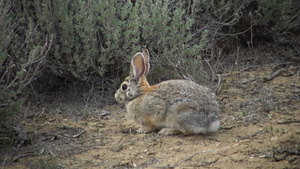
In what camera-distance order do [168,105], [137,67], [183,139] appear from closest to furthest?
[183,139], [168,105], [137,67]

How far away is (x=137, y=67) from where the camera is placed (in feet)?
17.2

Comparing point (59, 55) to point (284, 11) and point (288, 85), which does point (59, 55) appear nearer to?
point (288, 85)

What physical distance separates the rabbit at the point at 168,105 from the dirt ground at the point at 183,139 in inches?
6.7

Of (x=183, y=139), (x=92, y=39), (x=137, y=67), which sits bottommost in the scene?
(x=183, y=139)

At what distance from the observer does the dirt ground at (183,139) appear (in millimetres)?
3947

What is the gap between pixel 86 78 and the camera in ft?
20.1

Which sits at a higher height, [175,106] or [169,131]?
[175,106]

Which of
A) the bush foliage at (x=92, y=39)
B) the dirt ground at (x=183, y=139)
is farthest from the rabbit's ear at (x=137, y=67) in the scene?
the dirt ground at (x=183, y=139)

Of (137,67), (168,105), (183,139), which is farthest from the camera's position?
(137,67)

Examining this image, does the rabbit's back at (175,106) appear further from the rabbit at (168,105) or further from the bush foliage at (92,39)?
the bush foliage at (92,39)

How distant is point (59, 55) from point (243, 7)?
12.6 feet

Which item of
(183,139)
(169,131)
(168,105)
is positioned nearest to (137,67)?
(168,105)

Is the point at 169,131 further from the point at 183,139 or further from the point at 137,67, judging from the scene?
the point at 137,67

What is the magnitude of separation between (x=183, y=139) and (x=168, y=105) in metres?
0.51
